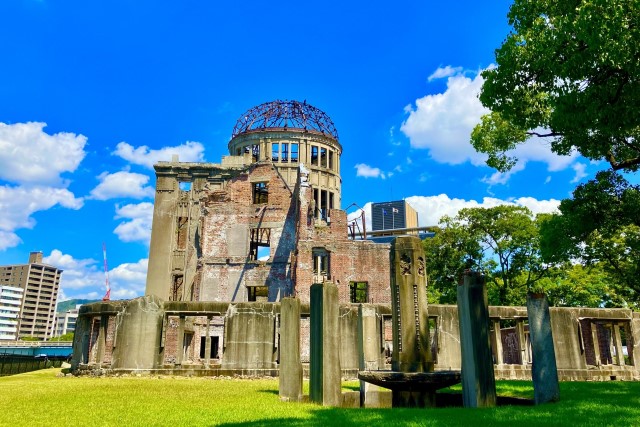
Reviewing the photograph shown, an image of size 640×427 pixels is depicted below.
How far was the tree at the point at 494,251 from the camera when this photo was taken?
98.5 ft

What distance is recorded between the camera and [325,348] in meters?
9.24

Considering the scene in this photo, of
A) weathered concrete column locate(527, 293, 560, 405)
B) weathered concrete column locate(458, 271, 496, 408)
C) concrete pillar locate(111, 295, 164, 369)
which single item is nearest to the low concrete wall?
concrete pillar locate(111, 295, 164, 369)

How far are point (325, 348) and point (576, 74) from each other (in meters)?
7.56

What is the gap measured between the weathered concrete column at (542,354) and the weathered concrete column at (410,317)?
2.00 meters

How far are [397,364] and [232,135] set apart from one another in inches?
1478

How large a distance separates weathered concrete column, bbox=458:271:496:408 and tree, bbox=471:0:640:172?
4543 mm

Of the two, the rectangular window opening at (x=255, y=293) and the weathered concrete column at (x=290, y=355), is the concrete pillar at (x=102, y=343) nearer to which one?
the weathered concrete column at (x=290, y=355)

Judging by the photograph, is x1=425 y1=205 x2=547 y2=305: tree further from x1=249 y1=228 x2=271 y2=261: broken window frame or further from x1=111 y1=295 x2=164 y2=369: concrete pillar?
x1=111 y1=295 x2=164 y2=369: concrete pillar

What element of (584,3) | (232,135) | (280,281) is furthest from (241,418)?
(232,135)

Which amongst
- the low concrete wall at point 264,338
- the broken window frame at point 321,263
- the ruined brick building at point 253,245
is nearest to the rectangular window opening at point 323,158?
the ruined brick building at point 253,245

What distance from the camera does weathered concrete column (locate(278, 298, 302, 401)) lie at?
9.83 metres

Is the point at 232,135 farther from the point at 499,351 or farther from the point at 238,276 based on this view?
the point at 499,351

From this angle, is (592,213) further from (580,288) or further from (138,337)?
(580,288)

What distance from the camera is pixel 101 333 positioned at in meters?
16.7
